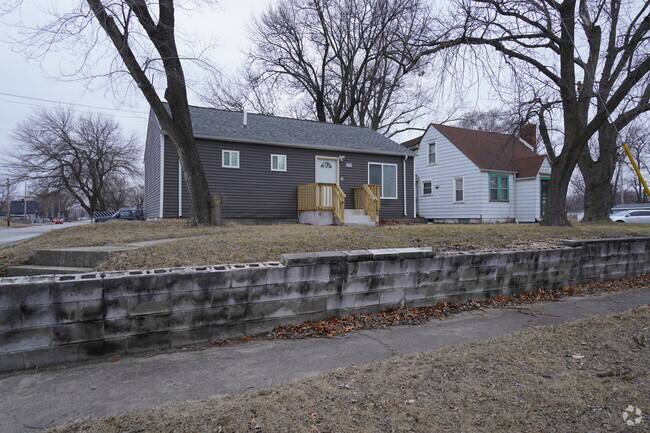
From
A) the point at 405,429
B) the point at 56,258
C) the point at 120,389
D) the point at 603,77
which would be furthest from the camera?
the point at 603,77

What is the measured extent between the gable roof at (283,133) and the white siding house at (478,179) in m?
3.80

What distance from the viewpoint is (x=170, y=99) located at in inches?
378

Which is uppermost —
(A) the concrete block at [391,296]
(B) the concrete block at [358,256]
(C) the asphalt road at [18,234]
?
(B) the concrete block at [358,256]

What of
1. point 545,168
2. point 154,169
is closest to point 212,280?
point 154,169

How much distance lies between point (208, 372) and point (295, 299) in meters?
1.32

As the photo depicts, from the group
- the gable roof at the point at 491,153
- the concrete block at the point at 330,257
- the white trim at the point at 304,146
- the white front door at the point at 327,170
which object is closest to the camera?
the concrete block at the point at 330,257

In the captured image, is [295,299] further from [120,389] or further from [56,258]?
[56,258]

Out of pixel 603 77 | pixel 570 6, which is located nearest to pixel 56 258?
pixel 570 6

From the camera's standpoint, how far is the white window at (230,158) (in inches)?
535

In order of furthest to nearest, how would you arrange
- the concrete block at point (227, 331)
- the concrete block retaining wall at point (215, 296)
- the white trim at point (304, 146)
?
the white trim at point (304, 146), the concrete block at point (227, 331), the concrete block retaining wall at point (215, 296)

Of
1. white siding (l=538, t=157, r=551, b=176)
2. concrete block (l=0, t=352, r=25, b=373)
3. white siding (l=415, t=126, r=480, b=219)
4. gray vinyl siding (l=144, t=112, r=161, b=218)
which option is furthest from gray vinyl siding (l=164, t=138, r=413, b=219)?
concrete block (l=0, t=352, r=25, b=373)

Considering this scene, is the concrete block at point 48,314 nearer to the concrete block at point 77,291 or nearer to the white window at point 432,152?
the concrete block at point 77,291

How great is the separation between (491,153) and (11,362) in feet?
70.0

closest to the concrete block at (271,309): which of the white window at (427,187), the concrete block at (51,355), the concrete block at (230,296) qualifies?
the concrete block at (230,296)
